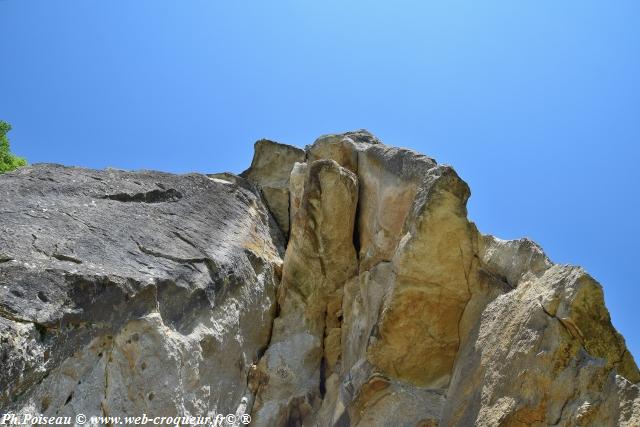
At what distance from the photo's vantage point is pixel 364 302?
28.0 ft

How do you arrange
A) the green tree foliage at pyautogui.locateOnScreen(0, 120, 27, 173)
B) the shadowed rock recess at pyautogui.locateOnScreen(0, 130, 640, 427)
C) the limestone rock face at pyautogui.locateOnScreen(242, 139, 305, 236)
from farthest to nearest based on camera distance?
the green tree foliage at pyautogui.locateOnScreen(0, 120, 27, 173), the limestone rock face at pyautogui.locateOnScreen(242, 139, 305, 236), the shadowed rock recess at pyautogui.locateOnScreen(0, 130, 640, 427)

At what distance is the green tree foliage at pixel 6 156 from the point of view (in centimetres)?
1889

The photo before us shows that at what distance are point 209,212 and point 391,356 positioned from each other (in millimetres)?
3536

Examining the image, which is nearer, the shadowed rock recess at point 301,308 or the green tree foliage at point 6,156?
the shadowed rock recess at point 301,308

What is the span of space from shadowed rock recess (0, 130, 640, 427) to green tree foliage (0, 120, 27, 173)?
11245 millimetres

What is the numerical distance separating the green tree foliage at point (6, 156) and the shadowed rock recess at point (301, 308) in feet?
36.9

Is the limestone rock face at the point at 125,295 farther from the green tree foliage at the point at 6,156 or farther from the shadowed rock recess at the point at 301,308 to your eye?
the green tree foliage at the point at 6,156

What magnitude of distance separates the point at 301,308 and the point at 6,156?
44.8ft

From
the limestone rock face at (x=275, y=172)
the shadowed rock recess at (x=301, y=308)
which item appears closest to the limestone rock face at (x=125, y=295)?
the shadowed rock recess at (x=301, y=308)

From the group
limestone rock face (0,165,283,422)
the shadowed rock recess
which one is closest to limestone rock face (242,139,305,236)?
the shadowed rock recess

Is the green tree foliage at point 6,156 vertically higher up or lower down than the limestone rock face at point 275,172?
higher up

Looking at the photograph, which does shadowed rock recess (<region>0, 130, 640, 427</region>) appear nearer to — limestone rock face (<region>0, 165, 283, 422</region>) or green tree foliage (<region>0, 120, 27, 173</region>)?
limestone rock face (<region>0, 165, 283, 422</region>)

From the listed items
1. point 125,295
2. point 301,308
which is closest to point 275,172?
point 301,308

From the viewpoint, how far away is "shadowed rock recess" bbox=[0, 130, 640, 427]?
231 inches
